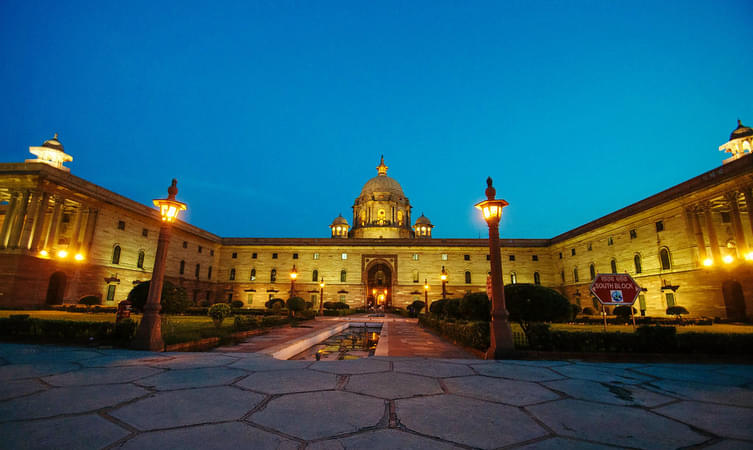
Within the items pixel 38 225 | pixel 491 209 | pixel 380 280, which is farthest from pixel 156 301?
pixel 380 280

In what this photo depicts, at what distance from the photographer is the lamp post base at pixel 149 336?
25.0 ft

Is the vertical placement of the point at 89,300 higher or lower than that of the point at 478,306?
lower

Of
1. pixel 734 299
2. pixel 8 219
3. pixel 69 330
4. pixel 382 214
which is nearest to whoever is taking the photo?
pixel 69 330

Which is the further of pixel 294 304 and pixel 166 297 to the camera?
→ pixel 294 304

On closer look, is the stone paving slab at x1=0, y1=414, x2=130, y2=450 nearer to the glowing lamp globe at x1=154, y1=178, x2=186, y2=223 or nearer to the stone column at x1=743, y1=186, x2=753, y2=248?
the glowing lamp globe at x1=154, y1=178, x2=186, y2=223

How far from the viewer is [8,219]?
2291 cm

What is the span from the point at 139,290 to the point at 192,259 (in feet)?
105

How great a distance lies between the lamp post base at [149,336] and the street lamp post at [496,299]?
301 inches

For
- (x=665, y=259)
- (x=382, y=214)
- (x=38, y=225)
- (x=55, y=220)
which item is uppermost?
(x=382, y=214)

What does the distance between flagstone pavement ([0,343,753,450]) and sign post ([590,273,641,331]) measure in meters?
2.84

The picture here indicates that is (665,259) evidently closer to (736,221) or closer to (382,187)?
(736,221)

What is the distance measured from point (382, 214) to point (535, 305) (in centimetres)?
4869

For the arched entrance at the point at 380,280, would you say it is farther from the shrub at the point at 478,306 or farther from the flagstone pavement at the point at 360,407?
the flagstone pavement at the point at 360,407

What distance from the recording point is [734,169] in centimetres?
2148
